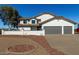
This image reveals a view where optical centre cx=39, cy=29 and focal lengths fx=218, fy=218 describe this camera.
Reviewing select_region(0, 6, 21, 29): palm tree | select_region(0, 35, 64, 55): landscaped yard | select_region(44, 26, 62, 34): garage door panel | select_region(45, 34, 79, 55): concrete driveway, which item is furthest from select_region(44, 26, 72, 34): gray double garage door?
select_region(0, 6, 21, 29): palm tree

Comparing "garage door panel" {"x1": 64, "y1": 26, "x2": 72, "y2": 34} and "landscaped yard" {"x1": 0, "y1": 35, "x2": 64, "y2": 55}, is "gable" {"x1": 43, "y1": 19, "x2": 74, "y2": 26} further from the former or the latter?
"landscaped yard" {"x1": 0, "y1": 35, "x2": 64, "y2": 55}

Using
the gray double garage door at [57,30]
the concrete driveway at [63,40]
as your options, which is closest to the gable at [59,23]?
the gray double garage door at [57,30]

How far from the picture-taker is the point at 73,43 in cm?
1727

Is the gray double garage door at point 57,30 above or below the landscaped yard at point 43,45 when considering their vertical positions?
above

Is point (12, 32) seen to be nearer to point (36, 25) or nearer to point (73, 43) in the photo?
point (36, 25)

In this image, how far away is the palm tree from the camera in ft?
71.5

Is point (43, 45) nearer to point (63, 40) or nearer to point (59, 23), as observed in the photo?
point (63, 40)

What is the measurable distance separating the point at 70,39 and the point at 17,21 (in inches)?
291

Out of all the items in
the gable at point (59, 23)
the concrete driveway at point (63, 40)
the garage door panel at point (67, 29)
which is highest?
the gable at point (59, 23)

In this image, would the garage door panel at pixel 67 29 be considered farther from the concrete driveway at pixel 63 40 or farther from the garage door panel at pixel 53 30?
the concrete driveway at pixel 63 40

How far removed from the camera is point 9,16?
2316 cm

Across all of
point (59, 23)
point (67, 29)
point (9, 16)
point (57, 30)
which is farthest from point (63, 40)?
point (9, 16)

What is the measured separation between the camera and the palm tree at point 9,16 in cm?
2181
